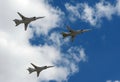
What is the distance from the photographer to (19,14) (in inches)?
7864

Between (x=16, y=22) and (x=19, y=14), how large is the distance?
4.46 metres

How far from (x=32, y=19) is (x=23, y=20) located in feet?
15.4

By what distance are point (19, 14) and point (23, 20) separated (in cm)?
379

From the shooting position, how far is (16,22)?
19975 centimetres

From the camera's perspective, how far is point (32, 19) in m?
200

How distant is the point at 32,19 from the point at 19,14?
7.25 metres

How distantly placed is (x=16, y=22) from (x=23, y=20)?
3824mm

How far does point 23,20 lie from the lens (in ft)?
655

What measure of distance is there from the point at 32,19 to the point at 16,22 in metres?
8.48
